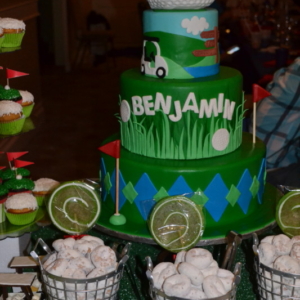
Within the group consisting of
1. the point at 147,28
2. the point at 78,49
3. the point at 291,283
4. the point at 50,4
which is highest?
the point at 147,28

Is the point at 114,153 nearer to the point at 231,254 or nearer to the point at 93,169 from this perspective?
the point at 231,254

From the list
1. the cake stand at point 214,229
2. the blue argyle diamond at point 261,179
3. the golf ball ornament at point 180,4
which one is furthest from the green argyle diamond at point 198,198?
the golf ball ornament at point 180,4

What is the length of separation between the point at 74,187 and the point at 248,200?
2.21ft

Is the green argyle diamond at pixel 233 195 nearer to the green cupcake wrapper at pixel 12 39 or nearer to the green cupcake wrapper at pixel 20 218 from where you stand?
the green cupcake wrapper at pixel 20 218

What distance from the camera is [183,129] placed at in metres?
1.91

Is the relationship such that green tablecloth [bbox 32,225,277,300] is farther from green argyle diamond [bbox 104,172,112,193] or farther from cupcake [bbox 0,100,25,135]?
cupcake [bbox 0,100,25,135]

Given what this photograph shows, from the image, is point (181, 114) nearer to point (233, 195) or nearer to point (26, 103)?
point (233, 195)

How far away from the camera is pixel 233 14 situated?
6.15m

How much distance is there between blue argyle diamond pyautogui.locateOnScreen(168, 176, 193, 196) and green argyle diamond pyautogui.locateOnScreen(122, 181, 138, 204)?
14 cm

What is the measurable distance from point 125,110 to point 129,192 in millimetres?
310

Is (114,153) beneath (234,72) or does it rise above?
beneath

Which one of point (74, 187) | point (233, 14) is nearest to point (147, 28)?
point (74, 187)

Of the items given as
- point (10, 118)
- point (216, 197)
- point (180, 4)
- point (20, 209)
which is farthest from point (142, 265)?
point (180, 4)

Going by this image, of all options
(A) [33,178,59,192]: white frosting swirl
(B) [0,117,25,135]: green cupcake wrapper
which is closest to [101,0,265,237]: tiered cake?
(A) [33,178,59,192]: white frosting swirl
